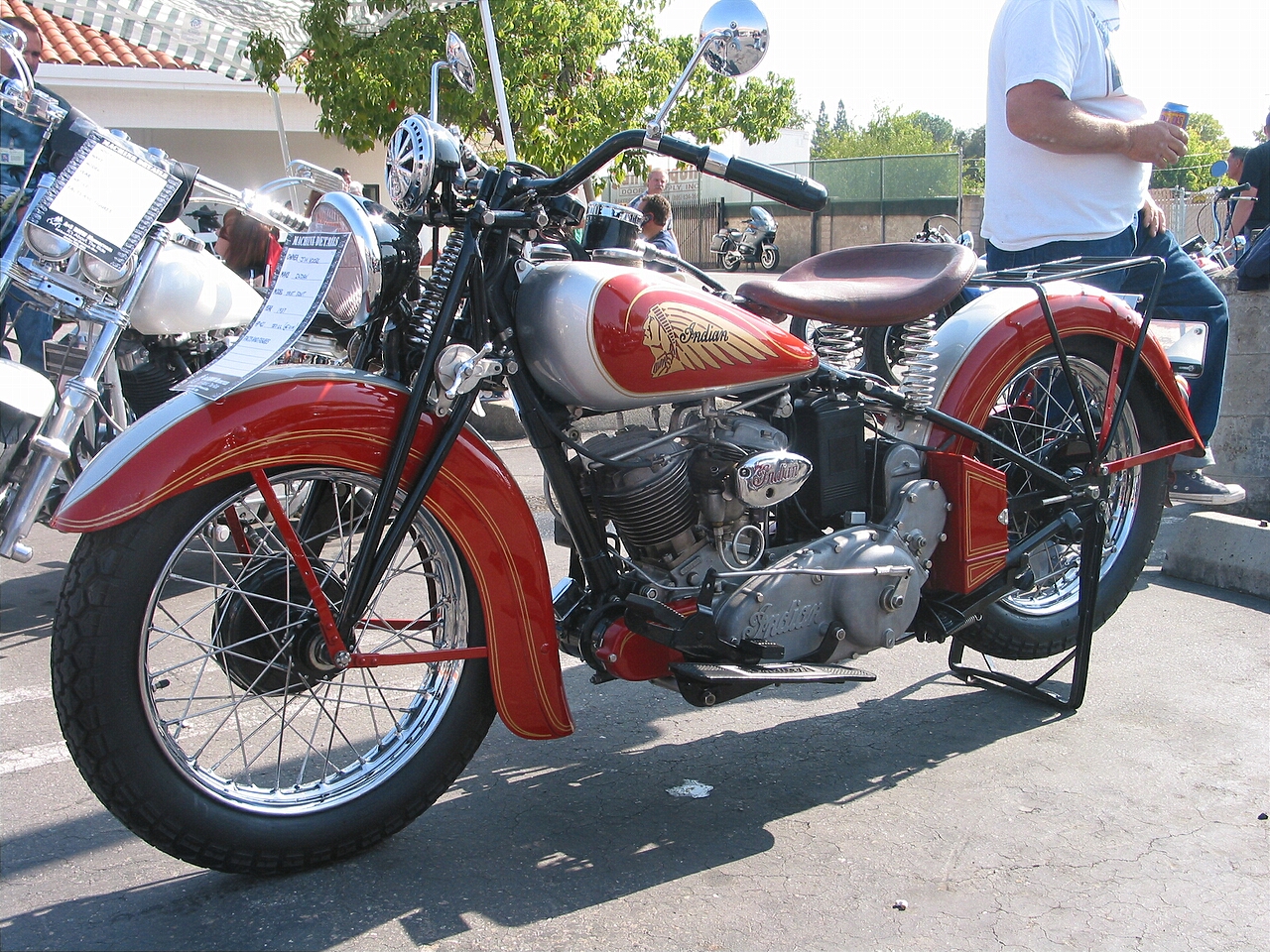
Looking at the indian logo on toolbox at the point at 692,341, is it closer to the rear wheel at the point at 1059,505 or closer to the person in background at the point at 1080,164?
the rear wheel at the point at 1059,505

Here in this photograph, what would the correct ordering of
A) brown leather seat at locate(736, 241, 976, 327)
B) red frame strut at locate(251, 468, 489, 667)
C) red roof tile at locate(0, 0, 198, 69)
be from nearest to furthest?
1. red frame strut at locate(251, 468, 489, 667)
2. brown leather seat at locate(736, 241, 976, 327)
3. red roof tile at locate(0, 0, 198, 69)

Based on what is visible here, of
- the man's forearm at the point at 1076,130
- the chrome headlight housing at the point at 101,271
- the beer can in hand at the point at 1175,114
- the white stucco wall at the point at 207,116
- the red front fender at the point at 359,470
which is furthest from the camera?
the white stucco wall at the point at 207,116

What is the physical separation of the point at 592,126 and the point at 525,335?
33.0ft

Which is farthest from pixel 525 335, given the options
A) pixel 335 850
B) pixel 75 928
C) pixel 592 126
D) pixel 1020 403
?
pixel 592 126

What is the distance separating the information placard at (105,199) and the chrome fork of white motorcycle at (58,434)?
0.60ft

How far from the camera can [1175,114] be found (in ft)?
13.1

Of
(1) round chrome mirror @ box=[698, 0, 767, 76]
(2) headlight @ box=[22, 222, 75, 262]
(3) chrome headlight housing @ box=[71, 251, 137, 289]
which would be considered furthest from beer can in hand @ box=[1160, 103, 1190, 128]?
(2) headlight @ box=[22, 222, 75, 262]

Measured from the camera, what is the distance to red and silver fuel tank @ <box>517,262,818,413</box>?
8.21 feet

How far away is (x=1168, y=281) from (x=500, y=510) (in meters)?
2.91

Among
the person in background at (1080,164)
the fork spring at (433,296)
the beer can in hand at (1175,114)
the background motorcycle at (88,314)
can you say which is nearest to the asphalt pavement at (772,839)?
the background motorcycle at (88,314)

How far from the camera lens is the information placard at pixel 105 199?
3494 mm

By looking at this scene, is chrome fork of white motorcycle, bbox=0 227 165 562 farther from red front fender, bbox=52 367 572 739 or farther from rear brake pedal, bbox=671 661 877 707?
rear brake pedal, bbox=671 661 877 707

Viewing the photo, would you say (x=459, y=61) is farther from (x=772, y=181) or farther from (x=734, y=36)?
(x=772, y=181)

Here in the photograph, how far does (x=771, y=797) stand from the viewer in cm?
293
